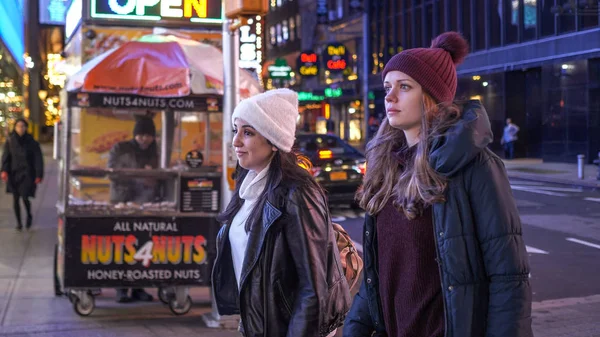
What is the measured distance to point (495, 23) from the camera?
3775cm

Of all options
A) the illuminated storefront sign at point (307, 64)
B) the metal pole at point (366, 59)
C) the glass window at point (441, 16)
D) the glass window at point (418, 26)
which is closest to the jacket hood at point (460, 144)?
the glass window at point (441, 16)

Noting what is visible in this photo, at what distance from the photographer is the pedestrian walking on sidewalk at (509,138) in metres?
34.2

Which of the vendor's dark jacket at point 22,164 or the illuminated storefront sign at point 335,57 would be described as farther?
the illuminated storefront sign at point 335,57

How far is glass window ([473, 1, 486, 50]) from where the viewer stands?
127ft

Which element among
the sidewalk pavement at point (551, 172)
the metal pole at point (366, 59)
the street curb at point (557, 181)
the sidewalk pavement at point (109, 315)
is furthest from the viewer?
the metal pole at point (366, 59)

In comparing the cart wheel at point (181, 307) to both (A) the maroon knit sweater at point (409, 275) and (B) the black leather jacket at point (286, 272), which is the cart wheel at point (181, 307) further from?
(A) the maroon knit sweater at point (409, 275)

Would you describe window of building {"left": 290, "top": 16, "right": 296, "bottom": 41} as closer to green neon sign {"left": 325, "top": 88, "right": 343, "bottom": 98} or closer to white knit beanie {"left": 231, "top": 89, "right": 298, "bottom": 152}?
green neon sign {"left": 325, "top": 88, "right": 343, "bottom": 98}

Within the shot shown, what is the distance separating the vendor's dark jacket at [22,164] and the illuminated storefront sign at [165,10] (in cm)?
598

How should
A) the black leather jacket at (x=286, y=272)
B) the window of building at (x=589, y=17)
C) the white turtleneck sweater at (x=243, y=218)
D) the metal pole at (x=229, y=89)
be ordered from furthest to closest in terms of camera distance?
the window of building at (x=589, y=17), the metal pole at (x=229, y=89), the white turtleneck sweater at (x=243, y=218), the black leather jacket at (x=286, y=272)

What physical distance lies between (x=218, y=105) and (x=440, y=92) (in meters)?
5.25

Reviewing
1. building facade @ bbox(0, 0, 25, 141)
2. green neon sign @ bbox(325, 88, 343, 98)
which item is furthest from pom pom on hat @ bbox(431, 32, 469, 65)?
green neon sign @ bbox(325, 88, 343, 98)

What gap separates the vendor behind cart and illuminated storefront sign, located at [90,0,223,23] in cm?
125

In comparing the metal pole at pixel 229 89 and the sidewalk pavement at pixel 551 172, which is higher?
the metal pole at pixel 229 89

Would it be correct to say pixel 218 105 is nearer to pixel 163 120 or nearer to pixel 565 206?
pixel 163 120
